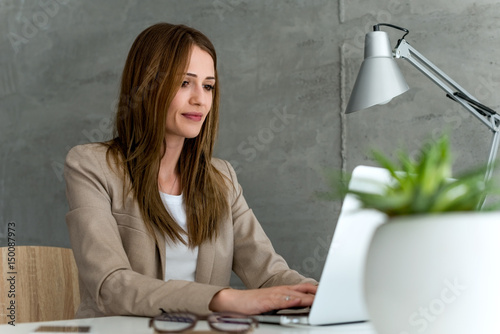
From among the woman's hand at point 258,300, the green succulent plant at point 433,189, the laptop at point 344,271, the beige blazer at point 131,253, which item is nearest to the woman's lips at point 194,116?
the beige blazer at point 131,253

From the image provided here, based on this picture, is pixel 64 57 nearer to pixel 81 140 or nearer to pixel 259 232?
pixel 81 140

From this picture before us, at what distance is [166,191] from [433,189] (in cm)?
149

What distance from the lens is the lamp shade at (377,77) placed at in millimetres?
1827

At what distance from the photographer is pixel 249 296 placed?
47.9 inches

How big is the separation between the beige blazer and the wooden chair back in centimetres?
16

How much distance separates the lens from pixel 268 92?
9.50 ft

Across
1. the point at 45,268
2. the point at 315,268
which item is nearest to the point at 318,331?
the point at 45,268

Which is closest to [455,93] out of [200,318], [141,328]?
[141,328]

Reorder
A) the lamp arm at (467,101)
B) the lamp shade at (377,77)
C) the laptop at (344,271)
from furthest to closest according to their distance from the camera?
the lamp arm at (467,101), the lamp shade at (377,77), the laptop at (344,271)

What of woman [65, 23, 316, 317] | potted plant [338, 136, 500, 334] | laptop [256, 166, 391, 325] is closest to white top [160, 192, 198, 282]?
woman [65, 23, 316, 317]

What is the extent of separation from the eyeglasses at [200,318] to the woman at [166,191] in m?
0.68

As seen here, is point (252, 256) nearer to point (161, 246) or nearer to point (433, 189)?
point (161, 246)

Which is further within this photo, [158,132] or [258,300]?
[158,132]

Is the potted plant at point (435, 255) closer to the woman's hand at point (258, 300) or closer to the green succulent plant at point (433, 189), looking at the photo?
the green succulent plant at point (433, 189)
